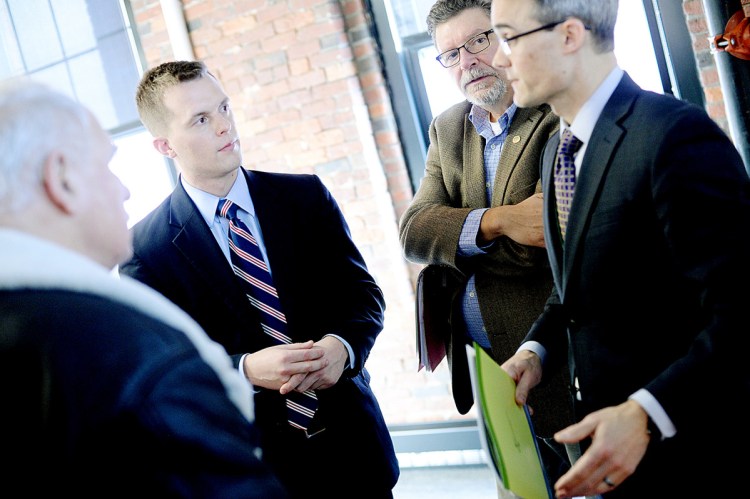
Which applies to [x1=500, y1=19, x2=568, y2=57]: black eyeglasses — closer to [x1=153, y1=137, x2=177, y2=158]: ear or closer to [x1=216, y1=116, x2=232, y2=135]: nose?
[x1=216, y1=116, x2=232, y2=135]: nose

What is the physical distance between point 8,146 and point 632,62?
2781 mm

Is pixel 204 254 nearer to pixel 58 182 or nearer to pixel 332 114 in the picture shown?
pixel 58 182

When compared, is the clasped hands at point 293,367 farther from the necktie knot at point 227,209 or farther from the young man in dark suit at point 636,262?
the young man in dark suit at point 636,262

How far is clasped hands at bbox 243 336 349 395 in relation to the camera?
1.68m

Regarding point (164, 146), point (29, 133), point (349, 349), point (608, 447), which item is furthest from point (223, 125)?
point (608, 447)

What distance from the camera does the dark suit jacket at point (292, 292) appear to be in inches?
71.6

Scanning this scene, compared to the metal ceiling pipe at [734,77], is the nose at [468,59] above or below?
above

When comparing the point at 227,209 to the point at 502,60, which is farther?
the point at 227,209

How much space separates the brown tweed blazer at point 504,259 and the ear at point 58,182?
124 cm

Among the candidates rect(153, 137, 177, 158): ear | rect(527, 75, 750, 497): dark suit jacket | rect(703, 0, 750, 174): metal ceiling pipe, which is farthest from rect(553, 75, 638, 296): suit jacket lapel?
rect(703, 0, 750, 174): metal ceiling pipe

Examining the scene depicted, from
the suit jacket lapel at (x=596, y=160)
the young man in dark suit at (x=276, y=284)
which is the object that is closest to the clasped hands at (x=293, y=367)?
the young man in dark suit at (x=276, y=284)

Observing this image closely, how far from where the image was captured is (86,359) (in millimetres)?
703

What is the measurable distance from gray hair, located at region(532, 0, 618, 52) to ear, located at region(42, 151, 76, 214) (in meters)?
0.87

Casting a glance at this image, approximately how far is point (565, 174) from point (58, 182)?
0.91 metres
